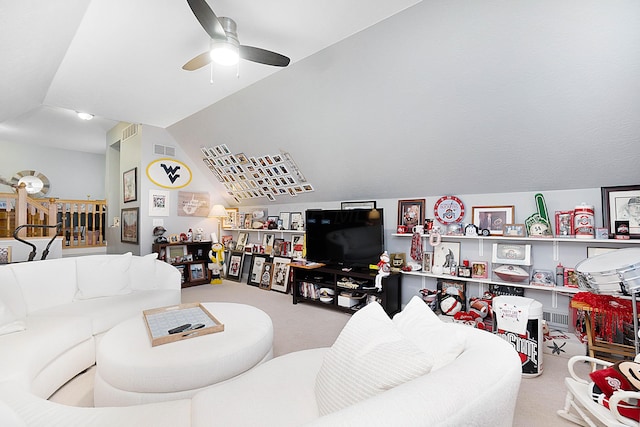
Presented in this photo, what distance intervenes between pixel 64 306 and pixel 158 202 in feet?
9.31

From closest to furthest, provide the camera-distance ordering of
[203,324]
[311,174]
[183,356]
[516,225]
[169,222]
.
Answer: [183,356]
[203,324]
[516,225]
[311,174]
[169,222]

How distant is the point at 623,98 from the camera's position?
87.4 inches

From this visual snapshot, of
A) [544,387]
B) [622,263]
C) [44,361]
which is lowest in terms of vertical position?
[544,387]

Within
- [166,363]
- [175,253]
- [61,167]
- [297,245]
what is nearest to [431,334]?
[166,363]

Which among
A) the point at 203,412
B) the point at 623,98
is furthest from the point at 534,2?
the point at 203,412

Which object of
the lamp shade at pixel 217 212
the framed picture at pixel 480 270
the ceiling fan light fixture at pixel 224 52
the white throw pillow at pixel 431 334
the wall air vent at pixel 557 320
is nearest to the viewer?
the white throw pillow at pixel 431 334

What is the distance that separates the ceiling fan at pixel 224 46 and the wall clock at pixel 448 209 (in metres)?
2.37

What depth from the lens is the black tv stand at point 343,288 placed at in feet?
11.8

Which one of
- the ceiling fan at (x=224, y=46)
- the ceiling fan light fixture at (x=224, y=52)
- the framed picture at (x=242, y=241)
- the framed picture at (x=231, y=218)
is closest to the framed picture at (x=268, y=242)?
the framed picture at (x=242, y=241)

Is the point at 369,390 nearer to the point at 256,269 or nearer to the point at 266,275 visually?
the point at 266,275

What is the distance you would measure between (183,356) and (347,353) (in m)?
1.06

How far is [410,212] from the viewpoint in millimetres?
3912

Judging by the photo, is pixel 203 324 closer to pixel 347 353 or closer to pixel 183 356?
pixel 183 356

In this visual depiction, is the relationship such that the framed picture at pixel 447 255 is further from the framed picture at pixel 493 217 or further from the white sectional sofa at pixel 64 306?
the white sectional sofa at pixel 64 306
